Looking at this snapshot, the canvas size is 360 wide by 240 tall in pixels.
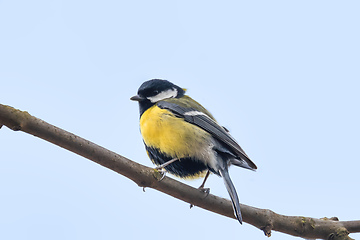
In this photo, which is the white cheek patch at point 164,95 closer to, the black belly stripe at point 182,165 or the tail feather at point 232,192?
the black belly stripe at point 182,165

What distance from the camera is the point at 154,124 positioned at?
3.61 metres

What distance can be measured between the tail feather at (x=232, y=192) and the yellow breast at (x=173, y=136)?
0.25 meters

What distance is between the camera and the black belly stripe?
3.55 m

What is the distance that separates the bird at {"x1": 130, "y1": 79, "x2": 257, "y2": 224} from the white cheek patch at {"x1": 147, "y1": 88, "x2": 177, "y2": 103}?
22 cm

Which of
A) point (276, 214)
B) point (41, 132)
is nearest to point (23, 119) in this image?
point (41, 132)

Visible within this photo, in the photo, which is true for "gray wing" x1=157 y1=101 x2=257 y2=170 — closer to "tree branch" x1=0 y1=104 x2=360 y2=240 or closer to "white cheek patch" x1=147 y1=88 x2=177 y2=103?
"white cheek patch" x1=147 y1=88 x2=177 y2=103

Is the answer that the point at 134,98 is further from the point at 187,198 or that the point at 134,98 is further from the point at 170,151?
the point at 187,198

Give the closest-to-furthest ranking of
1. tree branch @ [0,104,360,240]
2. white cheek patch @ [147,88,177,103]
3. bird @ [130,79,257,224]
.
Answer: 1. tree branch @ [0,104,360,240]
2. bird @ [130,79,257,224]
3. white cheek patch @ [147,88,177,103]

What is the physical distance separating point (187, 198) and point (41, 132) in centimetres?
110

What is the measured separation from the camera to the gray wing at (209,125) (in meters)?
3.48

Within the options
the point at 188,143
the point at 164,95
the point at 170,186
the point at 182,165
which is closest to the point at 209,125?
the point at 188,143

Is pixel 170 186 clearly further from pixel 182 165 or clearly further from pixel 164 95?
pixel 164 95

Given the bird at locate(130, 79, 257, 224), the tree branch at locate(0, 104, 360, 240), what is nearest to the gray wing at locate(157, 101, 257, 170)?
the bird at locate(130, 79, 257, 224)

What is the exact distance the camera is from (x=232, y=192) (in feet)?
9.98
